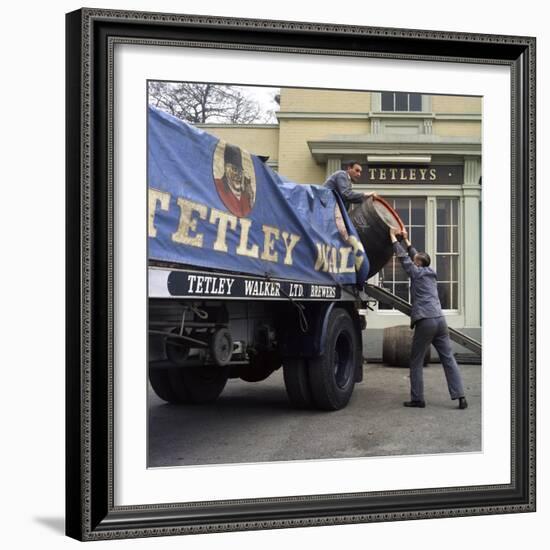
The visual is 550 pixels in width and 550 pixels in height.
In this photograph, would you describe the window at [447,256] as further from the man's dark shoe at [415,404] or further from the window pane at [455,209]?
the man's dark shoe at [415,404]

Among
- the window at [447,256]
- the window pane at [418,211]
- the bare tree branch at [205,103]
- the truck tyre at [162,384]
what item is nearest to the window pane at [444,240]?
the window at [447,256]

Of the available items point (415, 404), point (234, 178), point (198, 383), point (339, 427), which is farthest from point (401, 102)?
point (198, 383)

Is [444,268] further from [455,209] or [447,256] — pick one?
[455,209]

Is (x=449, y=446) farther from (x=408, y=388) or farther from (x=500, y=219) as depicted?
(x=500, y=219)

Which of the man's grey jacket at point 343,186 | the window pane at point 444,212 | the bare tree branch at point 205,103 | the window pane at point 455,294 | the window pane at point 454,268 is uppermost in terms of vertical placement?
the bare tree branch at point 205,103

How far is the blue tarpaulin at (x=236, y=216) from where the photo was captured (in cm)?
570

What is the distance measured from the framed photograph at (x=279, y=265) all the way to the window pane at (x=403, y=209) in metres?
0.02

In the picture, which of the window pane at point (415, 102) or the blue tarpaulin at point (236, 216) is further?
the window pane at point (415, 102)

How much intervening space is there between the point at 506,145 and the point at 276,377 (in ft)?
7.60

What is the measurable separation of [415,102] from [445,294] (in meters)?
1.27

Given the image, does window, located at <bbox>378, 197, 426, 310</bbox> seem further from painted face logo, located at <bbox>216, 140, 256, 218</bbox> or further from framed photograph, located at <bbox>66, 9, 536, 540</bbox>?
painted face logo, located at <bbox>216, 140, 256, 218</bbox>

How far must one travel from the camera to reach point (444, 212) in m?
6.43

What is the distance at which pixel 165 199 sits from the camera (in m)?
5.70

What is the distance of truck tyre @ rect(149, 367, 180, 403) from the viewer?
18.7ft
